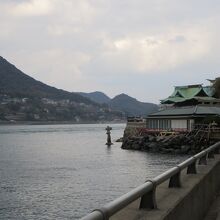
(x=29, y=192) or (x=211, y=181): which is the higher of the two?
(x=211, y=181)

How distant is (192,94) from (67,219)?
7987 centimetres

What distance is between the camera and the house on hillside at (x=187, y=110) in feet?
265

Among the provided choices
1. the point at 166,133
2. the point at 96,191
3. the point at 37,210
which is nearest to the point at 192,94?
the point at 166,133

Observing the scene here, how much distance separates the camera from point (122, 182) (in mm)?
38344

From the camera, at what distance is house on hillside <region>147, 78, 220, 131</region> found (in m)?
80.8

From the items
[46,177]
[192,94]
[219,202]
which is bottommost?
[46,177]

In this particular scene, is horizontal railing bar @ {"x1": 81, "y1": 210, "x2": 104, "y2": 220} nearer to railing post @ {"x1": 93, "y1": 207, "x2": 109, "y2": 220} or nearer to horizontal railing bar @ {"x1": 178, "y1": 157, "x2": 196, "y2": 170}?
railing post @ {"x1": 93, "y1": 207, "x2": 109, "y2": 220}

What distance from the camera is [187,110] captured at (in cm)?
8519

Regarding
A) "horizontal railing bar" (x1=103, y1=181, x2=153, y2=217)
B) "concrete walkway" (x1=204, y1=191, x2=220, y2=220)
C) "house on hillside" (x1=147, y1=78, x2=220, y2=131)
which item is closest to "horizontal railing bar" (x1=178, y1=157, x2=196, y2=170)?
"concrete walkway" (x1=204, y1=191, x2=220, y2=220)

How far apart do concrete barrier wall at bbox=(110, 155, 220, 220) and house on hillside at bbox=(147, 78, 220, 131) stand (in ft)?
197

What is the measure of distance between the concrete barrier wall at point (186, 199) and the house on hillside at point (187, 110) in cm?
6006

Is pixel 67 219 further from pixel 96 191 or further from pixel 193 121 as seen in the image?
pixel 193 121

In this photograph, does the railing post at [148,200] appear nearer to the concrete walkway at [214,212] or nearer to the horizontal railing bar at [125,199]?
the horizontal railing bar at [125,199]

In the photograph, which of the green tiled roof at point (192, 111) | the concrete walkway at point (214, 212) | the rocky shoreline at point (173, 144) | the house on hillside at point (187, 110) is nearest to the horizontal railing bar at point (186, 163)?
the concrete walkway at point (214, 212)
